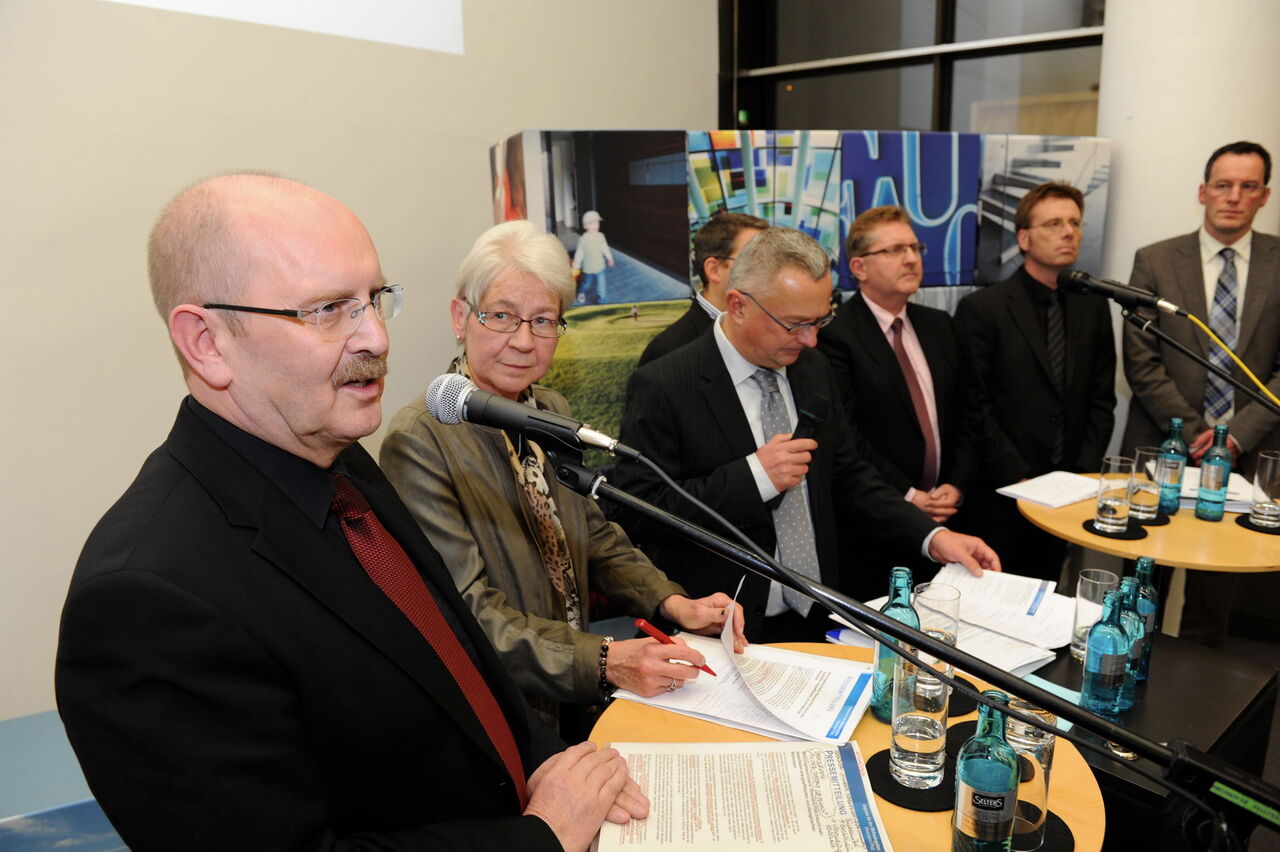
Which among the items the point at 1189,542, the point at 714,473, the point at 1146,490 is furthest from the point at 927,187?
the point at 714,473

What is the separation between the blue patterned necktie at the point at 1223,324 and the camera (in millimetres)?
3748

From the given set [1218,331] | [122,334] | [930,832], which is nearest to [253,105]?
[122,334]

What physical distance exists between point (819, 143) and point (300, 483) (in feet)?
11.1

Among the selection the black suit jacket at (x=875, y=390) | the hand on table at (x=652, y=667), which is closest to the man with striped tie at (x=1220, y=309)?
the black suit jacket at (x=875, y=390)

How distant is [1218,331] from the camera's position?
3824mm

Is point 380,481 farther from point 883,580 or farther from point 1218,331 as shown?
point 1218,331

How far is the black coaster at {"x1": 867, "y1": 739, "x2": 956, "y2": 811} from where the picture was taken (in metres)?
1.24

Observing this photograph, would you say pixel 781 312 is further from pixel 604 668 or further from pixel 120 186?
pixel 120 186

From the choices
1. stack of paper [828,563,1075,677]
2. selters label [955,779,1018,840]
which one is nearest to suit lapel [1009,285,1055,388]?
stack of paper [828,563,1075,677]

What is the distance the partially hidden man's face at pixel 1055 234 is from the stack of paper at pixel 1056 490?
1048mm

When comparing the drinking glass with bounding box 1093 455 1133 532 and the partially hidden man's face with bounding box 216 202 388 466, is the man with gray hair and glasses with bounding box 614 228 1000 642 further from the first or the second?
the partially hidden man's face with bounding box 216 202 388 466

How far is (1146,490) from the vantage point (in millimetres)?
2863

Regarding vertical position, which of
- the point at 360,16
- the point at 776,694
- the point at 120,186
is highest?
the point at 360,16

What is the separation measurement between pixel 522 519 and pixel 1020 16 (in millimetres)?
5072
